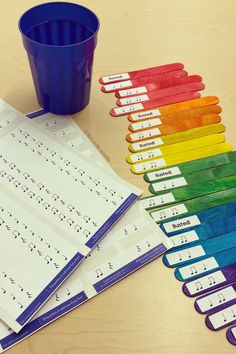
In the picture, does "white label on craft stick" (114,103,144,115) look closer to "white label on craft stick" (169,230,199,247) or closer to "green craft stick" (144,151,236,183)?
"green craft stick" (144,151,236,183)

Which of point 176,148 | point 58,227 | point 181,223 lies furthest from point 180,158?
point 58,227

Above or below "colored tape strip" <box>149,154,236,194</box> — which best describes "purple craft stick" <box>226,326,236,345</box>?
below

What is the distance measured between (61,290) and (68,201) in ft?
0.44

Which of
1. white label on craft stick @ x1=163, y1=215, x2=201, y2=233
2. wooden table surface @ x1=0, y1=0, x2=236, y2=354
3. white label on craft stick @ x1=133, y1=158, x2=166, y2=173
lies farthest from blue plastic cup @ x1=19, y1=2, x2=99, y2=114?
white label on craft stick @ x1=163, y1=215, x2=201, y2=233

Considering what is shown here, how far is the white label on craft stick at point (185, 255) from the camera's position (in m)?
0.61

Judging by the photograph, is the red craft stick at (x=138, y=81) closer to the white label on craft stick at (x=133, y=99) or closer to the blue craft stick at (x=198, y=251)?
the white label on craft stick at (x=133, y=99)

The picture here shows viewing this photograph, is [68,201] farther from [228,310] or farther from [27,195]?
[228,310]

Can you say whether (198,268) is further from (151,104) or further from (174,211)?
(151,104)

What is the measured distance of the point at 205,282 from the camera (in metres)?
0.60

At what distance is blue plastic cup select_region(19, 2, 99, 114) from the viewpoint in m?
0.66

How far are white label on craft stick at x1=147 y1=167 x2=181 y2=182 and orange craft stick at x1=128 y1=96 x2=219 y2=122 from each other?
0.12 meters

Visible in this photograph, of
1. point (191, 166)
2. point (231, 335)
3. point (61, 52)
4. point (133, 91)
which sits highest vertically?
point (61, 52)

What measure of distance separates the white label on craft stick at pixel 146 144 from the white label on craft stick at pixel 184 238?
17 centimetres

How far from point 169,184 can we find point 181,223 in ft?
0.23
